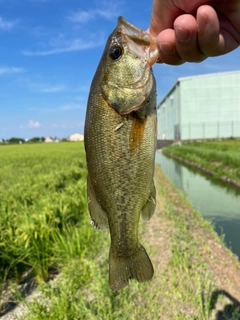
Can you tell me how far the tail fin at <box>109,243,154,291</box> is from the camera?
7.20ft

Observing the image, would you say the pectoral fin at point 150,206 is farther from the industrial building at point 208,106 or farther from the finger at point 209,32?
the industrial building at point 208,106

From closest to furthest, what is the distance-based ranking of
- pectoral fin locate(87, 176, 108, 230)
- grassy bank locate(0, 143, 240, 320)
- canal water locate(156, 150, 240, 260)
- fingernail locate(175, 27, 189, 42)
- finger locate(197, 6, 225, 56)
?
finger locate(197, 6, 225, 56) < fingernail locate(175, 27, 189, 42) < pectoral fin locate(87, 176, 108, 230) < grassy bank locate(0, 143, 240, 320) < canal water locate(156, 150, 240, 260)

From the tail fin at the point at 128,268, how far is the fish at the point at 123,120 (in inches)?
13.8

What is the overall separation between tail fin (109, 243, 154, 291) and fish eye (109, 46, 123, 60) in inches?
45.5

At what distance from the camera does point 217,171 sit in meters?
18.0

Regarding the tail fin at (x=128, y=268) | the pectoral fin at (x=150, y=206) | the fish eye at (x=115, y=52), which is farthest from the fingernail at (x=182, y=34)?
the tail fin at (x=128, y=268)

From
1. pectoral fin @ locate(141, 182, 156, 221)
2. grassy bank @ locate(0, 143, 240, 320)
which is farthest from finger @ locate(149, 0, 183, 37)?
grassy bank @ locate(0, 143, 240, 320)

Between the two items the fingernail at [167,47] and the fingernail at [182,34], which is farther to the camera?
the fingernail at [167,47]

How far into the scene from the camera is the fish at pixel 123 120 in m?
1.93

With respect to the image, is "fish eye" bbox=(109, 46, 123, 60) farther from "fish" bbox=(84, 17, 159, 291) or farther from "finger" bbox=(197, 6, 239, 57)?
"finger" bbox=(197, 6, 239, 57)

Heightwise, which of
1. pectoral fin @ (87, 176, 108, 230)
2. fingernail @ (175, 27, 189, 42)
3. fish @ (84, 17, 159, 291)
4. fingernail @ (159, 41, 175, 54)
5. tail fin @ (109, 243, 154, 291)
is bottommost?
tail fin @ (109, 243, 154, 291)

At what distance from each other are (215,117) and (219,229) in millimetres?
39035

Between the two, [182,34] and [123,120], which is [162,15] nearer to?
[182,34]

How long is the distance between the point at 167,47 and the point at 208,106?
151 feet
